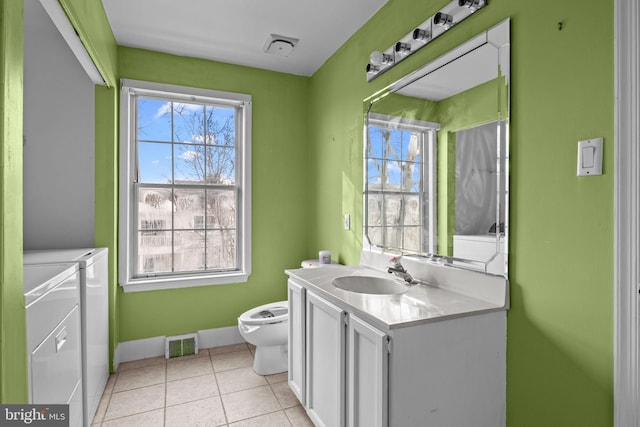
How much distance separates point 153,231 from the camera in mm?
2912

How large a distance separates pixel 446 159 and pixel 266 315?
179 centimetres

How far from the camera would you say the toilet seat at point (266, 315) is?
2467 millimetres

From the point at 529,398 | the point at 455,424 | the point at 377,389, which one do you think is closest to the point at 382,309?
the point at 377,389

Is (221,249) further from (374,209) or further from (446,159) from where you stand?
(446,159)

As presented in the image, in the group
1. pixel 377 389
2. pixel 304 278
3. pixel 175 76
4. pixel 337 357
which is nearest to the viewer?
pixel 377 389

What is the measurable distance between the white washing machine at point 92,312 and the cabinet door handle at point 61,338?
27cm

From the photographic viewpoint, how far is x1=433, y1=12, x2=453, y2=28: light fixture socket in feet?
5.48

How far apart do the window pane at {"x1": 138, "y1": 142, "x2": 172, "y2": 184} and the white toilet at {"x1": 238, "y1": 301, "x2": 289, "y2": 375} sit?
53.8 inches

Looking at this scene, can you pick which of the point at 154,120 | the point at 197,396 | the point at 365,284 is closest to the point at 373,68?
the point at 365,284

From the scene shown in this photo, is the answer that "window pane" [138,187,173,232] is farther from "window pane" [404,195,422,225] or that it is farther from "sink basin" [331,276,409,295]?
"window pane" [404,195,422,225]

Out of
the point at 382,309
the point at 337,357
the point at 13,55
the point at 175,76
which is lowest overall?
the point at 337,357

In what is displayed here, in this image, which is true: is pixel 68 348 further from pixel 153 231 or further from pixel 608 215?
pixel 608 215

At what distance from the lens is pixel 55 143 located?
2.37 meters

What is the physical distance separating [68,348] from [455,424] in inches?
68.9
